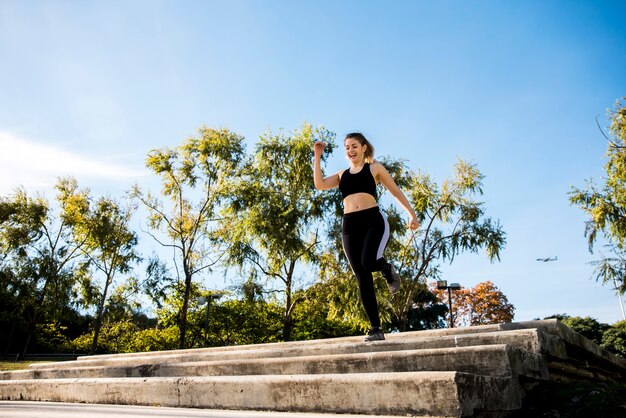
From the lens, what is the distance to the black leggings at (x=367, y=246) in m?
3.95

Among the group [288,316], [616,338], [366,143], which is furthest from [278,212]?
[616,338]

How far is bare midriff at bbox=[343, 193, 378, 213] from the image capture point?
412cm

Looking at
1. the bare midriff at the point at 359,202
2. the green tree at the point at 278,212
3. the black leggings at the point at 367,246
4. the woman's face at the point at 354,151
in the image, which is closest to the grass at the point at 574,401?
the black leggings at the point at 367,246

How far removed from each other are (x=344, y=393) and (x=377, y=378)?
219 mm

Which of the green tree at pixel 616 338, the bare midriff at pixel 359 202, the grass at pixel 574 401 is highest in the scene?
the bare midriff at pixel 359 202

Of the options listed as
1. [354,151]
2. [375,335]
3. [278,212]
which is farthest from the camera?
[278,212]

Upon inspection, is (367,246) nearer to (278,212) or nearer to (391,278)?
(391,278)

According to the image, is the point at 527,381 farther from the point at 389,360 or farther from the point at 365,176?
the point at 365,176

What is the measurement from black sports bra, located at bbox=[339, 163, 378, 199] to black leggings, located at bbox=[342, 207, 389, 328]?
0.21 metres

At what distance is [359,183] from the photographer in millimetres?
4180

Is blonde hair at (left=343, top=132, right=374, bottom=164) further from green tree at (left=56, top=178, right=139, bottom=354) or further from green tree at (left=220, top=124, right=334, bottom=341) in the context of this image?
green tree at (left=56, top=178, right=139, bottom=354)

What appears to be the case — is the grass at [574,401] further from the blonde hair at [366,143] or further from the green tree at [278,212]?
the green tree at [278,212]

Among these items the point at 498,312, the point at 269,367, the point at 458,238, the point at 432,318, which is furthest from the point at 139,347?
the point at 432,318

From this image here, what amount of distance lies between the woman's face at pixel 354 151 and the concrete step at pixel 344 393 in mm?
2425
